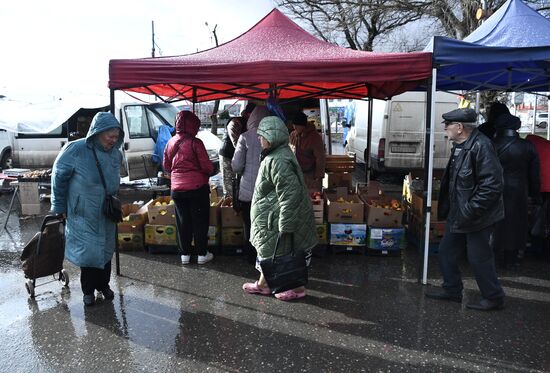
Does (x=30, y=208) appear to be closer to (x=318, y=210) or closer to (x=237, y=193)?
(x=237, y=193)

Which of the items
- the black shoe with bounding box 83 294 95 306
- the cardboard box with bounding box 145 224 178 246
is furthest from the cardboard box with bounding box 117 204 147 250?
the black shoe with bounding box 83 294 95 306

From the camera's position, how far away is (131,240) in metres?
5.90

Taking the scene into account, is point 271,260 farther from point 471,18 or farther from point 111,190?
point 471,18

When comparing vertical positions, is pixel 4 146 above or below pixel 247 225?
above

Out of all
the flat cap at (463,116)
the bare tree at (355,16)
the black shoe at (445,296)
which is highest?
the bare tree at (355,16)

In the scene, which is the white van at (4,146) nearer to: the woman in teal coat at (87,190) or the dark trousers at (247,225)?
the dark trousers at (247,225)

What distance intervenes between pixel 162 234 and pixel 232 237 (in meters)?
0.90

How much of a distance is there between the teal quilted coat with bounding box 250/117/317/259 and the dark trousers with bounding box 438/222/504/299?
129 centimetres

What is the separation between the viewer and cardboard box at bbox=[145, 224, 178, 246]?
5758 millimetres

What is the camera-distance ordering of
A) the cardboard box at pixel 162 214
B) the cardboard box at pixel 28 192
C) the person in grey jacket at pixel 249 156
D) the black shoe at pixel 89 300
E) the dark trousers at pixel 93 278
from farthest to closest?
the cardboard box at pixel 28 192, the cardboard box at pixel 162 214, the person in grey jacket at pixel 249 156, the black shoe at pixel 89 300, the dark trousers at pixel 93 278

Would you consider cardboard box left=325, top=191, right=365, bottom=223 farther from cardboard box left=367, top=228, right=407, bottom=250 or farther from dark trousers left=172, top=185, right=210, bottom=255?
dark trousers left=172, top=185, right=210, bottom=255

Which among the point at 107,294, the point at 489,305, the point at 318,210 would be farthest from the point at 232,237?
the point at 489,305

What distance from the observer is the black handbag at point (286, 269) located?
3.94 meters

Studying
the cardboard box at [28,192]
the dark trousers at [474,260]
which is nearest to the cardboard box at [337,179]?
the dark trousers at [474,260]
